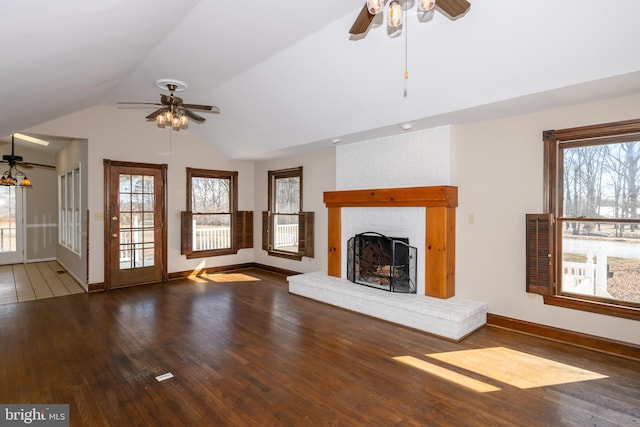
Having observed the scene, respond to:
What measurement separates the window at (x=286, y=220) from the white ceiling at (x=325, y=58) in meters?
2.09

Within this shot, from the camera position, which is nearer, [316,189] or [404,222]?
[404,222]

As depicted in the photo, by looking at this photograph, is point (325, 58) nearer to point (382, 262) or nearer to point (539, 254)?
point (382, 262)

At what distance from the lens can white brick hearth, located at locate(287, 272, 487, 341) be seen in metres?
3.86

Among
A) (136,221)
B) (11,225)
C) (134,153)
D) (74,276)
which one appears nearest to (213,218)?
(136,221)

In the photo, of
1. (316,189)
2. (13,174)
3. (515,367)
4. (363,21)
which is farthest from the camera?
(13,174)

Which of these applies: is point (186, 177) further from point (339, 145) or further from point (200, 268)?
point (339, 145)

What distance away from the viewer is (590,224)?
362 centimetres

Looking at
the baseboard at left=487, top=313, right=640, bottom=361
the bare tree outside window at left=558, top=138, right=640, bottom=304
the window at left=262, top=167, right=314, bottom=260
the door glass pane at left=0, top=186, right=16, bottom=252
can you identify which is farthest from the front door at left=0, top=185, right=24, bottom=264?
the bare tree outside window at left=558, top=138, right=640, bottom=304

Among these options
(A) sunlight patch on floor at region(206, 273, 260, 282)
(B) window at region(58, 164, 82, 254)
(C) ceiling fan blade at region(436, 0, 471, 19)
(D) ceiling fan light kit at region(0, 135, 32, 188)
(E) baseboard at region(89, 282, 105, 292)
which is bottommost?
(A) sunlight patch on floor at region(206, 273, 260, 282)

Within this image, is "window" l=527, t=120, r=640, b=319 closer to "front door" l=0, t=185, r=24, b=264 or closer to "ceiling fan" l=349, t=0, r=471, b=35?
"ceiling fan" l=349, t=0, r=471, b=35

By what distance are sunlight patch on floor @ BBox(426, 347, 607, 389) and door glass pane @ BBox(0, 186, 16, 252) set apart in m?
10.3

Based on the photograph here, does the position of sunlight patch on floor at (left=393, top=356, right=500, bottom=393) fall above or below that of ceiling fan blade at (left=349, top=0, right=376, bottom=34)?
below

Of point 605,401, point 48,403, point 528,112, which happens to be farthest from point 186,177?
point 605,401

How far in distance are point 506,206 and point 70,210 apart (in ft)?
27.3
